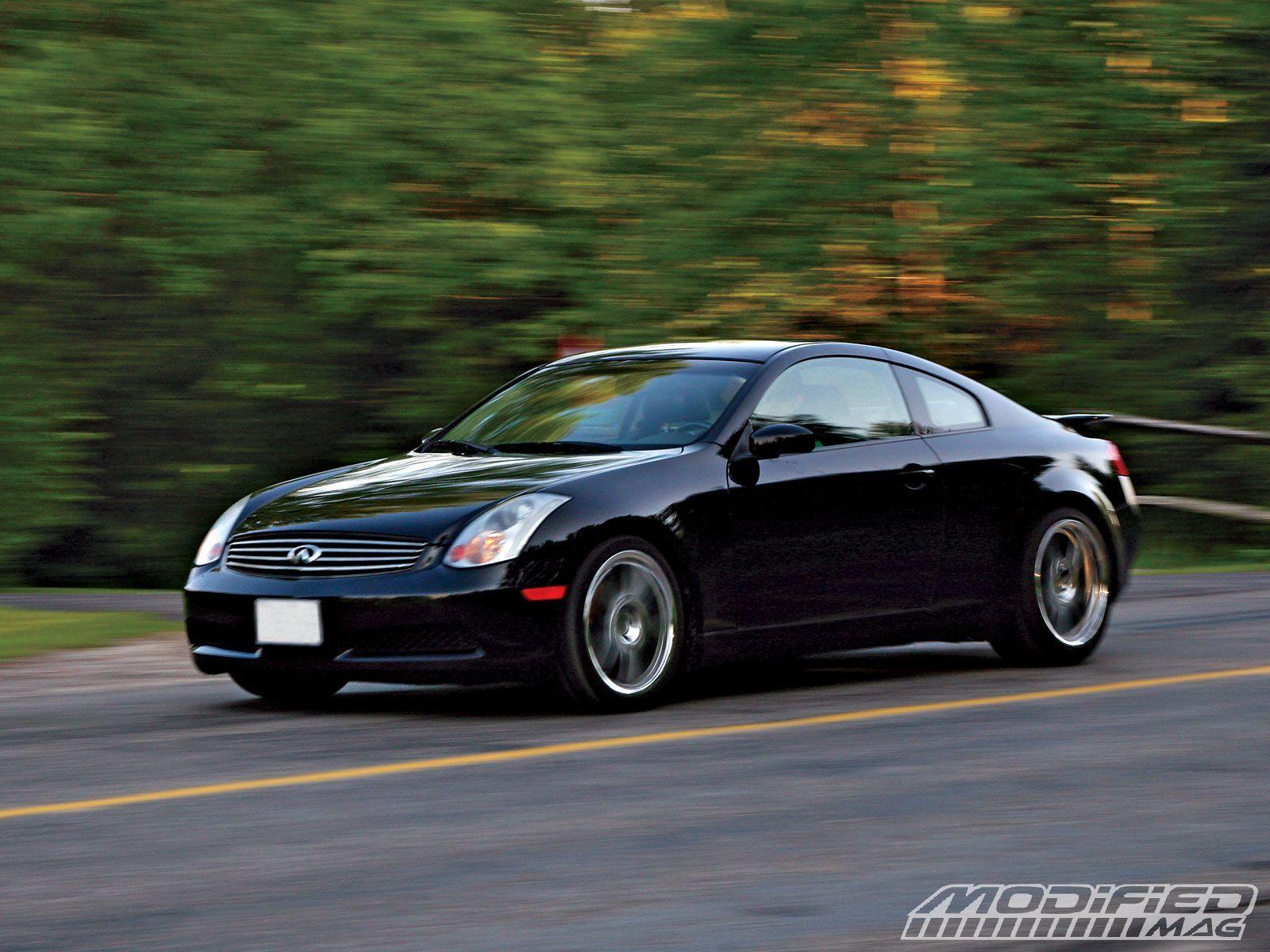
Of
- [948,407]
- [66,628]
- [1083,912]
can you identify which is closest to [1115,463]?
[948,407]

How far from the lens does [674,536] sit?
8.53 meters

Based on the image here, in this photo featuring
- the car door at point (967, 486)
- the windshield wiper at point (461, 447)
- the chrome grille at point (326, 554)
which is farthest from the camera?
the car door at point (967, 486)

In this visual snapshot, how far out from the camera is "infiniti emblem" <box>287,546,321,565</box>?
27.2 ft

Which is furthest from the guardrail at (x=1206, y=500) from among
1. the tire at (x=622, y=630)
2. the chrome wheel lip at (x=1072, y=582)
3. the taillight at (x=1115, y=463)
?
the tire at (x=622, y=630)

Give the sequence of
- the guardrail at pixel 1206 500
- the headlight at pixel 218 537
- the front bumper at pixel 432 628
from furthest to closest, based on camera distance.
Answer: the guardrail at pixel 1206 500 < the headlight at pixel 218 537 < the front bumper at pixel 432 628

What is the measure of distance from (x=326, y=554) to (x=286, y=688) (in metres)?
1.04

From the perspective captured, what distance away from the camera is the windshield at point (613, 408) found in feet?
29.8

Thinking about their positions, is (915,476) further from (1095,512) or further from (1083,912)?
(1083,912)

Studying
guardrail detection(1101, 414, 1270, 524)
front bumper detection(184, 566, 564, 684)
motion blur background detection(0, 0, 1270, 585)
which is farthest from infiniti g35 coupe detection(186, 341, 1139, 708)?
guardrail detection(1101, 414, 1270, 524)

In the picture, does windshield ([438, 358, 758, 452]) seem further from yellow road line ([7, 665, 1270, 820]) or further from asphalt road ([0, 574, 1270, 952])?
yellow road line ([7, 665, 1270, 820])

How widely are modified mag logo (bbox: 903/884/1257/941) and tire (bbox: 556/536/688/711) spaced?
10.2ft

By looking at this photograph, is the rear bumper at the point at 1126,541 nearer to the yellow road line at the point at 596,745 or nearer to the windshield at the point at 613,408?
the yellow road line at the point at 596,745

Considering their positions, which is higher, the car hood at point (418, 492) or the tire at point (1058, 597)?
the car hood at point (418, 492)

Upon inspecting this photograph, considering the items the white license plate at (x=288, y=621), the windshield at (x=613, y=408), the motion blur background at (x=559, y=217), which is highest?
the motion blur background at (x=559, y=217)
